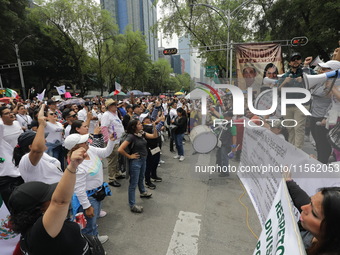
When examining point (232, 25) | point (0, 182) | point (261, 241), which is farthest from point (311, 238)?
point (232, 25)

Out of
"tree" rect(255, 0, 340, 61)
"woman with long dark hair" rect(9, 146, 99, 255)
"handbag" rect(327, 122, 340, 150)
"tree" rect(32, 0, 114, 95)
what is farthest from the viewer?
"tree" rect(32, 0, 114, 95)

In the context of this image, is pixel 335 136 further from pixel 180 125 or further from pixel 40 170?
pixel 180 125

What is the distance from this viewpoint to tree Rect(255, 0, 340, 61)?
12.9 metres

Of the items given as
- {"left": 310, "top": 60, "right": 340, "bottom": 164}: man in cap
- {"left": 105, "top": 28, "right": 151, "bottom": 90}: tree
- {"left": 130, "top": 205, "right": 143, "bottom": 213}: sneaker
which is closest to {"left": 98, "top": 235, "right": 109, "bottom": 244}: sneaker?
{"left": 130, "top": 205, "right": 143, "bottom": 213}: sneaker

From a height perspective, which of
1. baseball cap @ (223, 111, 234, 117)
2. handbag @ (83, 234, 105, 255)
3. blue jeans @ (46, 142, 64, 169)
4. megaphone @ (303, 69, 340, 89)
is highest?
megaphone @ (303, 69, 340, 89)

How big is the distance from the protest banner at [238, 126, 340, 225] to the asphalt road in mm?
506

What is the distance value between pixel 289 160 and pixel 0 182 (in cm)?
335

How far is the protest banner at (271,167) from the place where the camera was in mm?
1592

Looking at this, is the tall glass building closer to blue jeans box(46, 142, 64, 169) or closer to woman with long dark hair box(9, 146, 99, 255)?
blue jeans box(46, 142, 64, 169)

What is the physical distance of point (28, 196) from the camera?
1276 millimetres

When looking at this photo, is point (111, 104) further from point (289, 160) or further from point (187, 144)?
point (187, 144)

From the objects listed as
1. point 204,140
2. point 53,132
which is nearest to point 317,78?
point 204,140

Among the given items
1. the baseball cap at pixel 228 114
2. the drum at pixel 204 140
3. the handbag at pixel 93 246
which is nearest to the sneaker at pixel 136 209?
the drum at pixel 204 140

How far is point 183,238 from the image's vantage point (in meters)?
2.88
